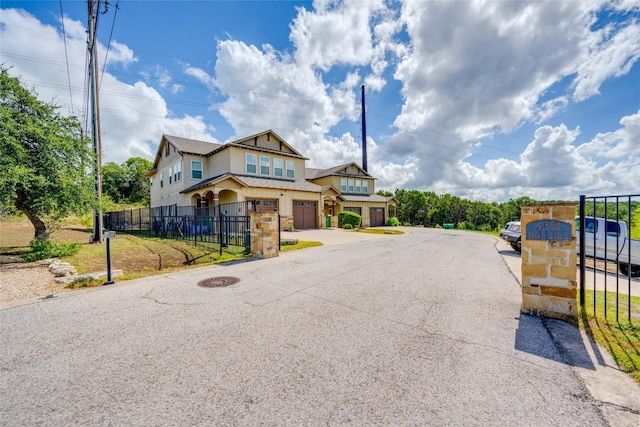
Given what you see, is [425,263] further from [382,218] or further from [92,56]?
[382,218]

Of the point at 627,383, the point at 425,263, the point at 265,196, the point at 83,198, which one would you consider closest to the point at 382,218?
the point at 265,196

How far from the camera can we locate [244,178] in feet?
66.0

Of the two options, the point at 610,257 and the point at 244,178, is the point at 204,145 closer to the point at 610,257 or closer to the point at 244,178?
the point at 244,178

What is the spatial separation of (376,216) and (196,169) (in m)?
20.2

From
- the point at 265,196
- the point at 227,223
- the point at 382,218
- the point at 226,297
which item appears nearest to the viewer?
the point at 226,297

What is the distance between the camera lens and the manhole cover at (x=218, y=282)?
603cm

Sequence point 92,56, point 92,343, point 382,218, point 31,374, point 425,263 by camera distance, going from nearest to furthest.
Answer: point 31,374, point 92,343, point 425,263, point 92,56, point 382,218

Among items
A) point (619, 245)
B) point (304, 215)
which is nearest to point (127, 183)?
point (304, 215)

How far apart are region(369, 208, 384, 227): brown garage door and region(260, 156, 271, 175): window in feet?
45.5

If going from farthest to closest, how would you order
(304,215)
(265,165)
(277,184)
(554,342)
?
(304,215), (265,165), (277,184), (554,342)

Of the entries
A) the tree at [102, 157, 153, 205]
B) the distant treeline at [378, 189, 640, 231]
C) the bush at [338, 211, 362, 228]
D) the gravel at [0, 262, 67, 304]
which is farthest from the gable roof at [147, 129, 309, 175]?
the distant treeline at [378, 189, 640, 231]

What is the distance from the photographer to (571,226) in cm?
→ 404

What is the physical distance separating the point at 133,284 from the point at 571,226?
8.55m

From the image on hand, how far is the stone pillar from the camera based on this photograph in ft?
30.9
